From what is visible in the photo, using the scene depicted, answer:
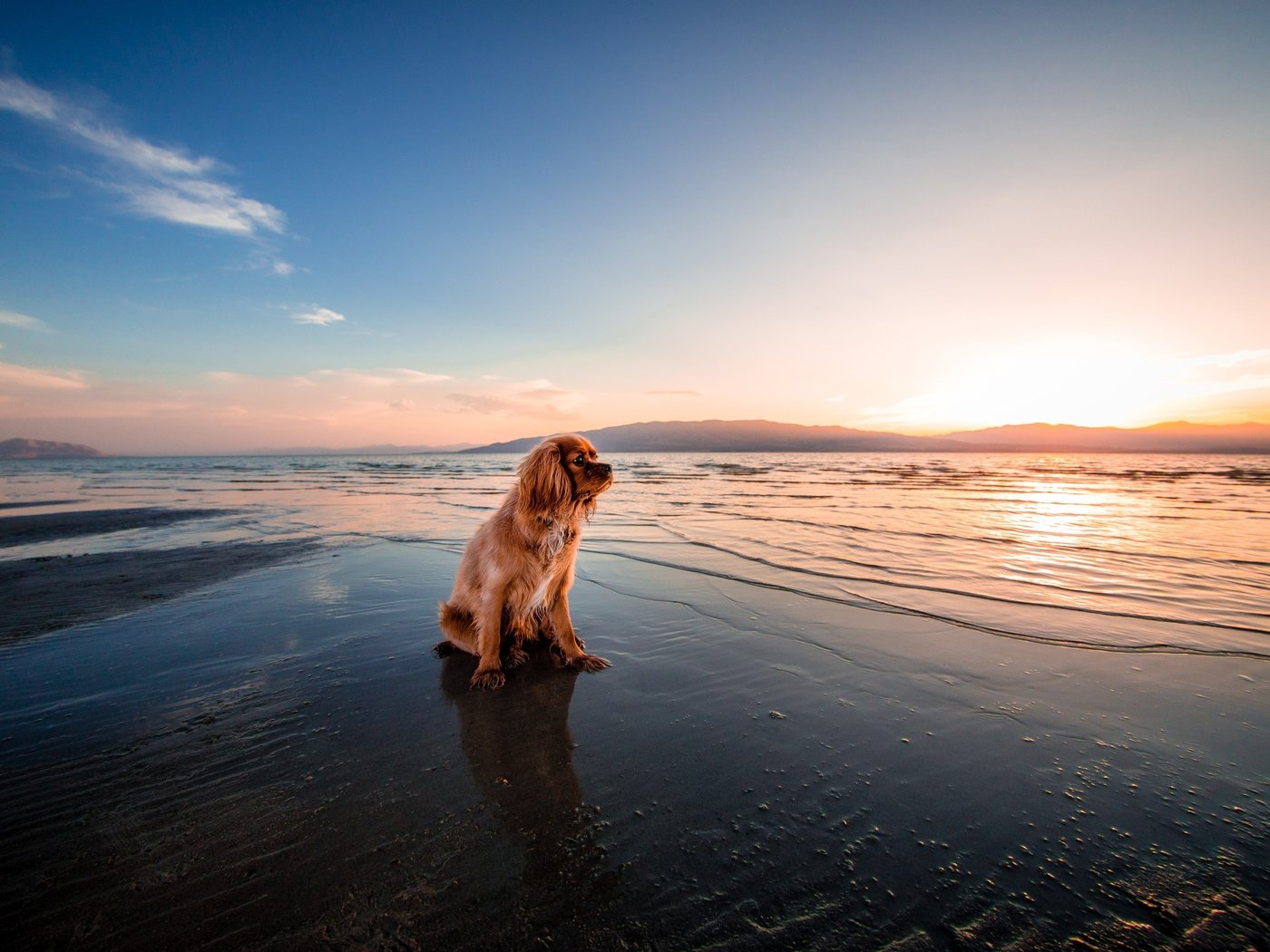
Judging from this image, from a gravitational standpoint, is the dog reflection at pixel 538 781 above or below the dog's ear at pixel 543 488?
below

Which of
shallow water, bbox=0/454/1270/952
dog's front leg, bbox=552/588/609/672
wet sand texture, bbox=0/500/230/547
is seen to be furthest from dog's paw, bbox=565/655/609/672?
wet sand texture, bbox=0/500/230/547

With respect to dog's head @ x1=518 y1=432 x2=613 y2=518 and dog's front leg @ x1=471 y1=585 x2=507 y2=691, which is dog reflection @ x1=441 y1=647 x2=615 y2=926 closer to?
dog's front leg @ x1=471 y1=585 x2=507 y2=691

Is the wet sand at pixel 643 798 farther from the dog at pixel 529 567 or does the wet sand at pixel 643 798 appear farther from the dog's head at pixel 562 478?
the dog's head at pixel 562 478

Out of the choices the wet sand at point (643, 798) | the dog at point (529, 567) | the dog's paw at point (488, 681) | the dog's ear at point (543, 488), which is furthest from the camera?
the dog's ear at point (543, 488)

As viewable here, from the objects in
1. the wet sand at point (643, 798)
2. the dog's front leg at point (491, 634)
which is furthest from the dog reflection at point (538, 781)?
the dog's front leg at point (491, 634)

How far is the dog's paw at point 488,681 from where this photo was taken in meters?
3.70

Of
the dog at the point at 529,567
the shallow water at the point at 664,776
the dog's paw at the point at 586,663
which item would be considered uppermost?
the dog at the point at 529,567

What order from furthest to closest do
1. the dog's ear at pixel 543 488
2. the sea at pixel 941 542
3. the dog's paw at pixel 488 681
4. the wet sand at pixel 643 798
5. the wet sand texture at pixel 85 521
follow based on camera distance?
1. the wet sand texture at pixel 85 521
2. the sea at pixel 941 542
3. the dog's ear at pixel 543 488
4. the dog's paw at pixel 488 681
5. the wet sand at pixel 643 798

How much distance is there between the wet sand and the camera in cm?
171

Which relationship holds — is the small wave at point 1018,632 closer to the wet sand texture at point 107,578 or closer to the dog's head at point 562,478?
the dog's head at point 562,478

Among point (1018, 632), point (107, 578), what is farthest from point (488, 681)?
point (107, 578)

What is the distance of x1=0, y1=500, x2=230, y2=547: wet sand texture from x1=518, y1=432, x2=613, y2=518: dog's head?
40.3 feet

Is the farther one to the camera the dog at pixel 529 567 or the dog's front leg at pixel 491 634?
the dog at pixel 529 567

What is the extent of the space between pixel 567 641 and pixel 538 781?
1.59 meters
